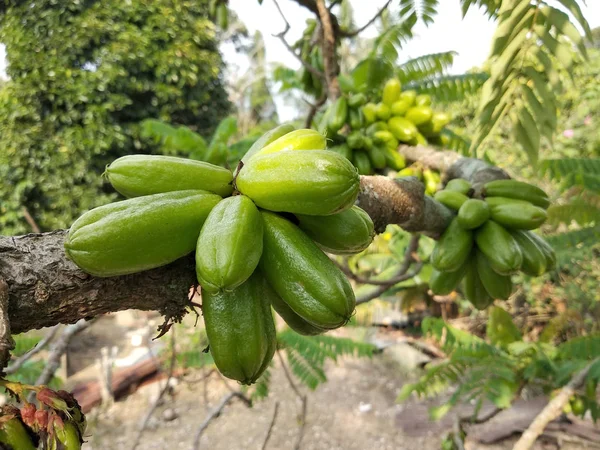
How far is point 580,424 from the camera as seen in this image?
17.2 ft

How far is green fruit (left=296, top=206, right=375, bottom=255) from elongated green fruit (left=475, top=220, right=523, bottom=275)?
792 millimetres

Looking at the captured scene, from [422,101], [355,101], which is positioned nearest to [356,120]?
[355,101]

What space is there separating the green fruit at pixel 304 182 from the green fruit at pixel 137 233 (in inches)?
5.6

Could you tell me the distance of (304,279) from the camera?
1.07 m

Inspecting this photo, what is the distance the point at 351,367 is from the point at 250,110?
13905mm

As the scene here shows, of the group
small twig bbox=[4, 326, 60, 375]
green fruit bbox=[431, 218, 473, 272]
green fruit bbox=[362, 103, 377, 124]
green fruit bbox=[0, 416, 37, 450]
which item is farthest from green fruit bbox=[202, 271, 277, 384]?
green fruit bbox=[362, 103, 377, 124]

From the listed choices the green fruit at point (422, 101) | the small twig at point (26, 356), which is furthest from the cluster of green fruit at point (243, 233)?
the green fruit at point (422, 101)

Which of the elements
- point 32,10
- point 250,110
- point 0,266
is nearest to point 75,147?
point 32,10

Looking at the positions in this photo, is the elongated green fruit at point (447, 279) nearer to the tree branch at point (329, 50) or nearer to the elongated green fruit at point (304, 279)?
the elongated green fruit at point (304, 279)

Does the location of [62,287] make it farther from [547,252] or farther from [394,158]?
[394,158]

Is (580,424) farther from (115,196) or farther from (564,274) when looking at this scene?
(115,196)

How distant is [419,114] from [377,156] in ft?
1.41

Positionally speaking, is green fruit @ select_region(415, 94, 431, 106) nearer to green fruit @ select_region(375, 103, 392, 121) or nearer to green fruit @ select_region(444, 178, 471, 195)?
green fruit @ select_region(375, 103, 392, 121)

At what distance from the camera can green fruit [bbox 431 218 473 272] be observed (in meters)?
1.86
